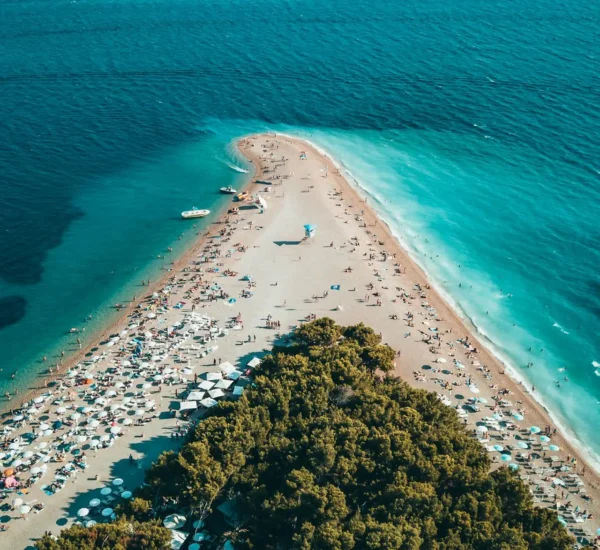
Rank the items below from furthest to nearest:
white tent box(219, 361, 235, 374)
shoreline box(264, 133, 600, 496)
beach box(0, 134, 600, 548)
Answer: white tent box(219, 361, 235, 374), shoreline box(264, 133, 600, 496), beach box(0, 134, 600, 548)

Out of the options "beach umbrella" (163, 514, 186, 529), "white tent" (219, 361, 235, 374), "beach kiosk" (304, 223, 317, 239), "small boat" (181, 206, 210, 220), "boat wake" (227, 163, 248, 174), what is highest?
"boat wake" (227, 163, 248, 174)

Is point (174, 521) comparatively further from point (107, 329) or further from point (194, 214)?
point (194, 214)

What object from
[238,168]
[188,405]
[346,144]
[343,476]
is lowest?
[343,476]

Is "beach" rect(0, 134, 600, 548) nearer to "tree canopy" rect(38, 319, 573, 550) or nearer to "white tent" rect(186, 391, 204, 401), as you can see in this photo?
"white tent" rect(186, 391, 204, 401)

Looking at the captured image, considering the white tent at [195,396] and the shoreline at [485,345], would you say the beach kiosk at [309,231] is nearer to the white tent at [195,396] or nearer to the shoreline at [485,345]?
the shoreline at [485,345]

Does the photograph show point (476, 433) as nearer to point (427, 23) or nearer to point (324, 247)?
point (324, 247)

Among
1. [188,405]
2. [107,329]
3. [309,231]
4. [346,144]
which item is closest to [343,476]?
[188,405]

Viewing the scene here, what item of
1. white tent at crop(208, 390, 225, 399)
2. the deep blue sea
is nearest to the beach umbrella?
white tent at crop(208, 390, 225, 399)
